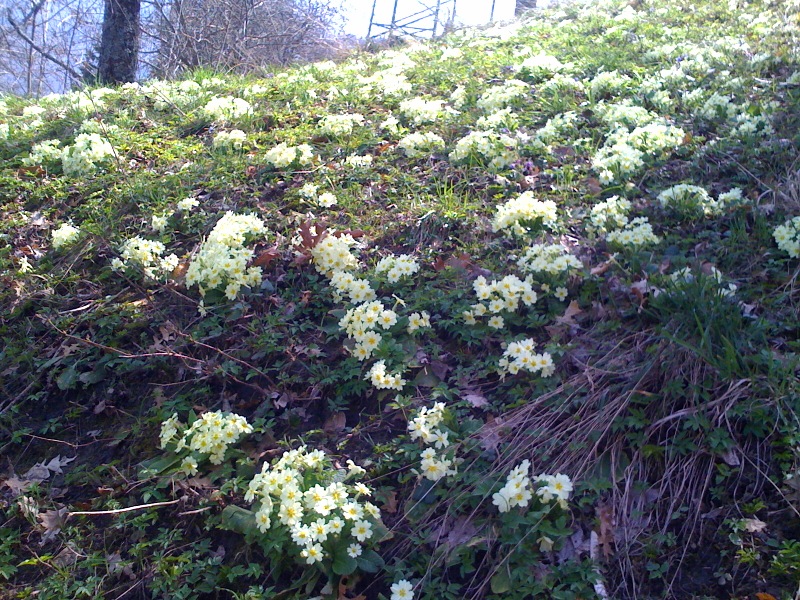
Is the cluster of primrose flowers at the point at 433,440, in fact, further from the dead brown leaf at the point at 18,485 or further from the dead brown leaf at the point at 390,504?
the dead brown leaf at the point at 18,485

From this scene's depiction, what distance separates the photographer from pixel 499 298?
3.54 meters

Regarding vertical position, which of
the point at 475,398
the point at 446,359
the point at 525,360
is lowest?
the point at 475,398

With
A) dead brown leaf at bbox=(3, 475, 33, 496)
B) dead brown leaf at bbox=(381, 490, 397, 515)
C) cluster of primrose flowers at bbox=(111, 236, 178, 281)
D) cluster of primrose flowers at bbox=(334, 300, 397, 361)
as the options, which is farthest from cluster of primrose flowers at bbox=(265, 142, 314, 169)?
dead brown leaf at bbox=(381, 490, 397, 515)

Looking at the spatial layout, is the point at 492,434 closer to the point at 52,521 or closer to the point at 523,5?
the point at 52,521

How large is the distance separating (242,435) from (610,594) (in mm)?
1715

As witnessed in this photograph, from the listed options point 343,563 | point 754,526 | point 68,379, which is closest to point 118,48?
point 68,379

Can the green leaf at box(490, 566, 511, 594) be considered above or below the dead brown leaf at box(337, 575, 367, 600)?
above

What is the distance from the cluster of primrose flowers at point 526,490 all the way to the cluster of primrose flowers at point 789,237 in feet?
5.92

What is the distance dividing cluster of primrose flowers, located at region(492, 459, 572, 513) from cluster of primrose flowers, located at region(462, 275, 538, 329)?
3.23 feet

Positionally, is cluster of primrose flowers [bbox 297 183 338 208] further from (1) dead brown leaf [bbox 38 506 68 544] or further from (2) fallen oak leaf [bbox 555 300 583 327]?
(1) dead brown leaf [bbox 38 506 68 544]

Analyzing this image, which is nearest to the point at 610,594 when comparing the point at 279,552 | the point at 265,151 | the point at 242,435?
the point at 279,552

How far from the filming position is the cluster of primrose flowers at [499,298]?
11.4ft

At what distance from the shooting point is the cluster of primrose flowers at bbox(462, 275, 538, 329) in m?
3.48

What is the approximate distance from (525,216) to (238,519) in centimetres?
241
